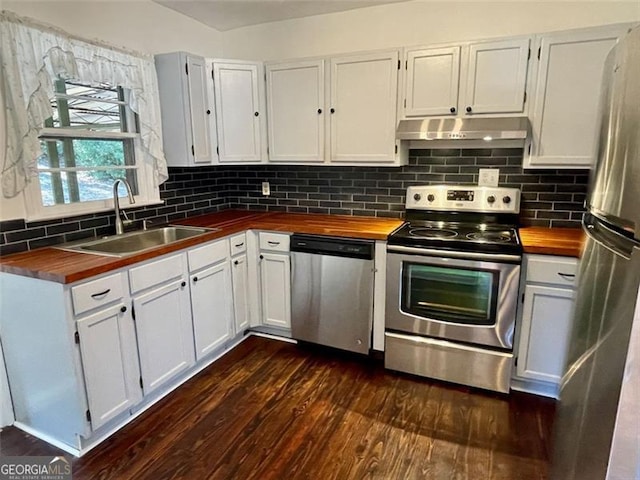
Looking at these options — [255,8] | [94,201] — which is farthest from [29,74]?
[255,8]

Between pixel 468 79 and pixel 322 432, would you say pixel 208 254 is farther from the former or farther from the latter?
pixel 468 79

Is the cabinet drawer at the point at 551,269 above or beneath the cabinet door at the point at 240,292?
above

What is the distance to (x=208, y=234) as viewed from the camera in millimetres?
2562

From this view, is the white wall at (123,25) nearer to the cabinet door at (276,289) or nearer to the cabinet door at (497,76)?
the cabinet door at (276,289)

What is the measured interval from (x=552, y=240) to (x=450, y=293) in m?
0.67

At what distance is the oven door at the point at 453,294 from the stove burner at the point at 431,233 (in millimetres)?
123

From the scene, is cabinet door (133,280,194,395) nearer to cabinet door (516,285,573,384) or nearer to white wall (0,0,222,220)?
white wall (0,0,222,220)

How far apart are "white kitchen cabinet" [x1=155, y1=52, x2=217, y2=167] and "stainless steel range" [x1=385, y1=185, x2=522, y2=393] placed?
1.60 metres

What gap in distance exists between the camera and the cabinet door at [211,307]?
8.26 feet

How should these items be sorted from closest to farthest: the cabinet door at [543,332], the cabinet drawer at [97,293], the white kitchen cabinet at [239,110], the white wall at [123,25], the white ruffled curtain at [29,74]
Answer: the cabinet drawer at [97,293] < the white ruffled curtain at [29,74] < the white wall at [123,25] < the cabinet door at [543,332] < the white kitchen cabinet at [239,110]

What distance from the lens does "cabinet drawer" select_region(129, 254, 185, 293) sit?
6.75ft

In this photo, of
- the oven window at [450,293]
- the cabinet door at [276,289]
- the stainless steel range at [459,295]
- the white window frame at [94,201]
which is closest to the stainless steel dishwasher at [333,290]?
the cabinet door at [276,289]

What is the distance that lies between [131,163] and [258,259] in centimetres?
113

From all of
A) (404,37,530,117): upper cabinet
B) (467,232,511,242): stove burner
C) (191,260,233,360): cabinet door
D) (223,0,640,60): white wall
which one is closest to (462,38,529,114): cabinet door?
(404,37,530,117): upper cabinet
